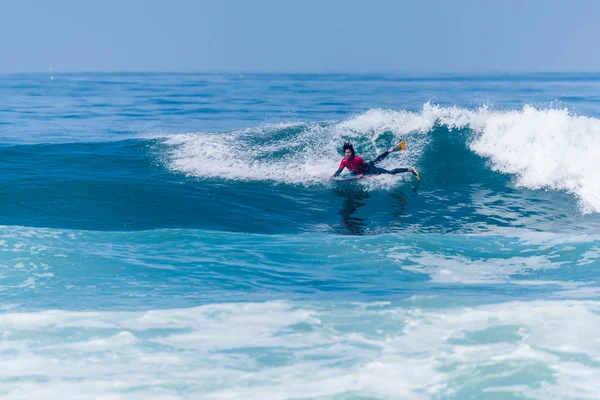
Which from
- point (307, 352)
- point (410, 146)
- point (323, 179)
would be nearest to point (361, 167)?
point (323, 179)

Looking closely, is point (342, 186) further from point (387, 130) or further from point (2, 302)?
point (2, 302)

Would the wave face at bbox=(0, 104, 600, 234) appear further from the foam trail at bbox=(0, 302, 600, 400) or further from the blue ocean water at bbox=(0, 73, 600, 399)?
the foam trail at bbox=(0, 302, 600, 400)

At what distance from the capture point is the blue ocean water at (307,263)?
6.09 metres

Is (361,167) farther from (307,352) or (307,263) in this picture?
(307,352)

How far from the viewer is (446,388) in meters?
5.73

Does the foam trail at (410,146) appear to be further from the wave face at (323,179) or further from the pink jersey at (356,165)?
the pink jersey at (356,165)

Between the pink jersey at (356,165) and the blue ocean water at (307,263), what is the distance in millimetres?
439

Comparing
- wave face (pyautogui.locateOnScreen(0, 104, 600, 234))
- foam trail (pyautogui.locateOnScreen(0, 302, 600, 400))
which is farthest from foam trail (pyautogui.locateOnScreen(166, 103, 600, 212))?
foam trail (pyautogui.locateOnScreen(0, 302, 600, 400))

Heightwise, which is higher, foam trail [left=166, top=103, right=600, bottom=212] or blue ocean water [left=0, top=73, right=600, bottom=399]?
foam trail [left=166, top=103, right=600, bottom=212]

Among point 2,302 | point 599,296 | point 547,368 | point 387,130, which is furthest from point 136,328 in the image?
point 387,130

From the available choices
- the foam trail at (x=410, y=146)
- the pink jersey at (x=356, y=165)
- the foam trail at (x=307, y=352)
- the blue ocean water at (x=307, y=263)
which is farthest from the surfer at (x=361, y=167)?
the foam trail at (x=307, y=352)

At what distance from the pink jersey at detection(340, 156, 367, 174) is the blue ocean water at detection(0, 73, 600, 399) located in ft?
1.44

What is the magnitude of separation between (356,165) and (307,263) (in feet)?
22.1

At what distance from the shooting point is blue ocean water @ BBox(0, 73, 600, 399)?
6.09 metres
